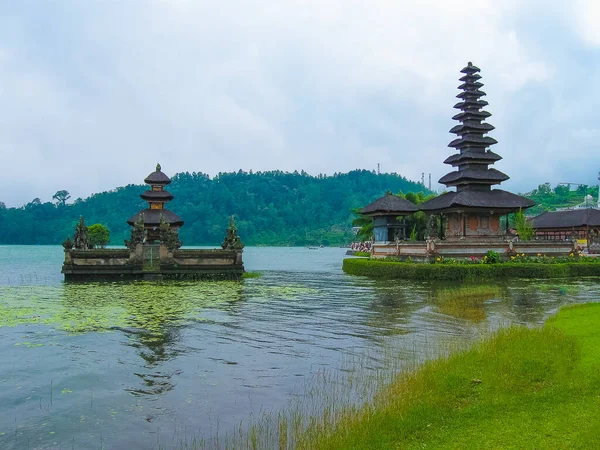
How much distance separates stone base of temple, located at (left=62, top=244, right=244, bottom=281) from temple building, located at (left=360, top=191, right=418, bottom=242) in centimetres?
1510

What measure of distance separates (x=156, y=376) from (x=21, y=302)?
1702 centimetres

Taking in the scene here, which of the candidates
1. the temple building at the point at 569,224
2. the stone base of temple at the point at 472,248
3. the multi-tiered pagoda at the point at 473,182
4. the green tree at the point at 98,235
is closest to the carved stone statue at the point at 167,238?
the stone base of temple at the point at 472,248

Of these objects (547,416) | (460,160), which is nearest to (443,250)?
(460,160)

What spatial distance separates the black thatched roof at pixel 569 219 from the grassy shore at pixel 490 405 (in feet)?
178

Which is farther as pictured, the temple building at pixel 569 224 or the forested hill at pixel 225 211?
the forested hill at pixel 225 211

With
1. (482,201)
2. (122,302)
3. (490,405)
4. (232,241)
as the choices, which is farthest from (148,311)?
(482,201)

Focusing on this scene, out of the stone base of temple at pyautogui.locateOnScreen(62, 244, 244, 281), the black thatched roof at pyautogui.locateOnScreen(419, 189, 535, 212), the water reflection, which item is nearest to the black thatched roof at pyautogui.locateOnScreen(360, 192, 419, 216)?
the black thatched roof at pyautogui.locateOnScreen(419, 189, 535, 212)

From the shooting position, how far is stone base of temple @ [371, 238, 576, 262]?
40438 mm

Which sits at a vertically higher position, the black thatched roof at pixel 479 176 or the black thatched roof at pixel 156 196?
the black thatched roof at pixel 479 176

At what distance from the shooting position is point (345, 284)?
1443 inches

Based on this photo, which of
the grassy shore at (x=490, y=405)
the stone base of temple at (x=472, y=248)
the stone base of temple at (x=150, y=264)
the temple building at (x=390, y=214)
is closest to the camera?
the grassy shore at (x=490, y=405)

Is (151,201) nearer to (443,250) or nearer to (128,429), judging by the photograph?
(443,250)

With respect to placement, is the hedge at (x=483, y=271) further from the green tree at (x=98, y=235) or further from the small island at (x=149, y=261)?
the green tree at (x=98, y=235)

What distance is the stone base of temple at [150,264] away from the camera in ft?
127
